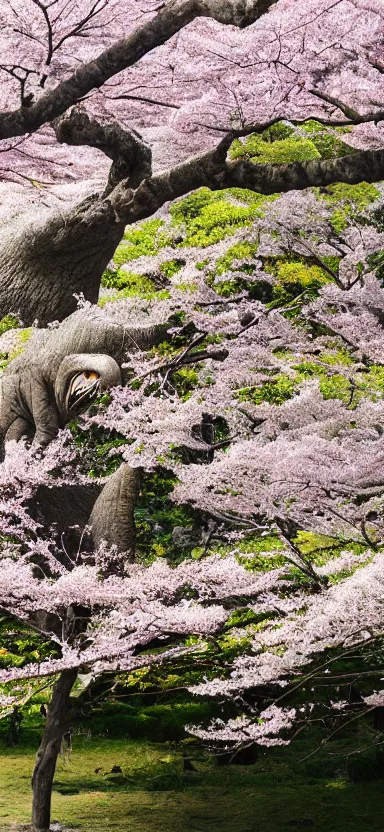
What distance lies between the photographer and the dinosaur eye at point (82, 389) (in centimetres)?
866

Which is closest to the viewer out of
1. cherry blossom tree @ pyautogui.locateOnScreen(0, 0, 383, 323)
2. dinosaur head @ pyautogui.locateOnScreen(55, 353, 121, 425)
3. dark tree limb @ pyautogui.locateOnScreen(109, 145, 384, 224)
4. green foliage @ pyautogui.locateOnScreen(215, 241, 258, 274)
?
cherry blossom tree @ pyautogui.locateOnScreen(0, 0, 383, 323)

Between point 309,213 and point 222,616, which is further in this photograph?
point 309,213

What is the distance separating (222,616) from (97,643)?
Answer: 985 mm

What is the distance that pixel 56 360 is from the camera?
376 inches

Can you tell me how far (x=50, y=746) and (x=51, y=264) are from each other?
4489mm

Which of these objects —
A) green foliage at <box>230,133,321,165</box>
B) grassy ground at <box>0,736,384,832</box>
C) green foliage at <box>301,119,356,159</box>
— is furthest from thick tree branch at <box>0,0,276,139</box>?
grassy ground at <box>0,736,384,832</box>

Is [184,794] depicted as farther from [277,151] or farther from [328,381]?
[277,151]

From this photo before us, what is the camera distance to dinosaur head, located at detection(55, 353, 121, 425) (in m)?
8.54

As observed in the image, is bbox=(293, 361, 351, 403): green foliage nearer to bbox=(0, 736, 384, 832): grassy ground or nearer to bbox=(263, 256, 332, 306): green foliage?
bbox=(263, 256, 332, 306): green foliage

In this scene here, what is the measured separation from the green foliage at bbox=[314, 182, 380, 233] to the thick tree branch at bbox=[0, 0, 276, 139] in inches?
196

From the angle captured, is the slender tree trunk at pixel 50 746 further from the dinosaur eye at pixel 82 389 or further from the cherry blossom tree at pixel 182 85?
the cherry blossom tree at pixel 182 85

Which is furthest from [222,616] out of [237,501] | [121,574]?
[121,574]

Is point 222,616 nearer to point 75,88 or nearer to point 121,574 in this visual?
point 121,574

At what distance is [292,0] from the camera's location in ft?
18.5
